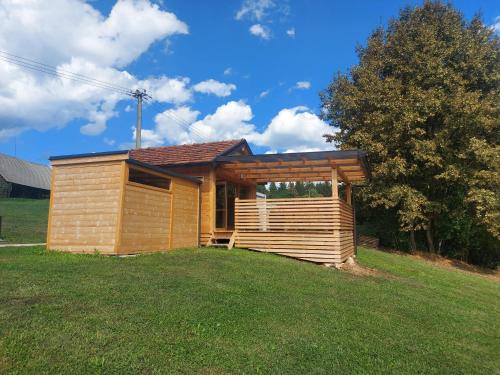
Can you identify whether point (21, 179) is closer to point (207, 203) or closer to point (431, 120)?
point (207, 203)

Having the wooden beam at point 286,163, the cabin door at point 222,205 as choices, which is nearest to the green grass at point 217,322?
the wooden beam at point 286,163

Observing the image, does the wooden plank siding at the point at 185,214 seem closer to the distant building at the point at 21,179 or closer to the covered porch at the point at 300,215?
the covered porch at the point at 300,215

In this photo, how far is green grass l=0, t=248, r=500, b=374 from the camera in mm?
3682

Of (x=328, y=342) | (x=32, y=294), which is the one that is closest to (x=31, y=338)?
(x=32, y=294)

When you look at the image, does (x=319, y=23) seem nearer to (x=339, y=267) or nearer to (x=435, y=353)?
(x=339, y=267)

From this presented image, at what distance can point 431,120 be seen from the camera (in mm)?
18312

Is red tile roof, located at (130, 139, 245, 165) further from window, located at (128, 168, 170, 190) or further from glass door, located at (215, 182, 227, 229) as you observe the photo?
window, located at (128, 168, 170, 190)

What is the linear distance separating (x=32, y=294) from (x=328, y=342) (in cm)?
391

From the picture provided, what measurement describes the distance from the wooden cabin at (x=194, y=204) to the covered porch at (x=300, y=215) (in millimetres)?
30

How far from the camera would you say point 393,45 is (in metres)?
19.8

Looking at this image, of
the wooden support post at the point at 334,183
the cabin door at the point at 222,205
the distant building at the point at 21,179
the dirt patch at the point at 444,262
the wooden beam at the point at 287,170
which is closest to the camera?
the wooden support post at the point at 334,183

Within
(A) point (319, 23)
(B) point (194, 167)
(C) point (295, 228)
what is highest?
(A) point (319, 23)

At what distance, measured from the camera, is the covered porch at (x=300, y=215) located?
1089cm

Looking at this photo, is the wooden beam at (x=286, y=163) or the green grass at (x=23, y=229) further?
the green grass at (x=23, y=229)
